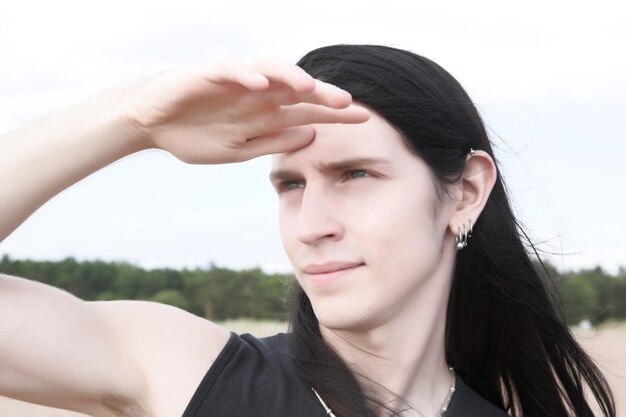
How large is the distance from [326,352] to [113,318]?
0.78 metres

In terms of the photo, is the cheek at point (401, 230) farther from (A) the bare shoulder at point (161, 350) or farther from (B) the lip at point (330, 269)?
(A) the bare shoulder at point (161, 350)

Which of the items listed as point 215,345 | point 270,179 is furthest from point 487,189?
point 215,345

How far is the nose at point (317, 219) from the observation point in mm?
3059

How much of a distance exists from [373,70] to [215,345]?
107 centimetres

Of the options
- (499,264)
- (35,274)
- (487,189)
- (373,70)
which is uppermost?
(373,70)

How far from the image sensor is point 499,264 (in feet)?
13.1

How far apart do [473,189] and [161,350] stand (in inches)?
52.2

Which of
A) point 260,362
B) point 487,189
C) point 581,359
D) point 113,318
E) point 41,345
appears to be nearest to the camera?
point 41,345

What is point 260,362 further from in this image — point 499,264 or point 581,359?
point 581,359

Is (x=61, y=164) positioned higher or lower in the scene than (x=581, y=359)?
higher

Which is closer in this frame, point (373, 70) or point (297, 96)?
point (297, 96)

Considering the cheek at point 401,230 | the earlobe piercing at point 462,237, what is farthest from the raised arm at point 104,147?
the earlobe piercing at point 462,237

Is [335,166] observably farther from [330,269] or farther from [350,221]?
[330,269]

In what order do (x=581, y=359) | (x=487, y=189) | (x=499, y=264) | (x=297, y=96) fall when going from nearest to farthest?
(x=297, y=96), (x=487, y=189), (x=499, y=264), (x=581, y=359)
